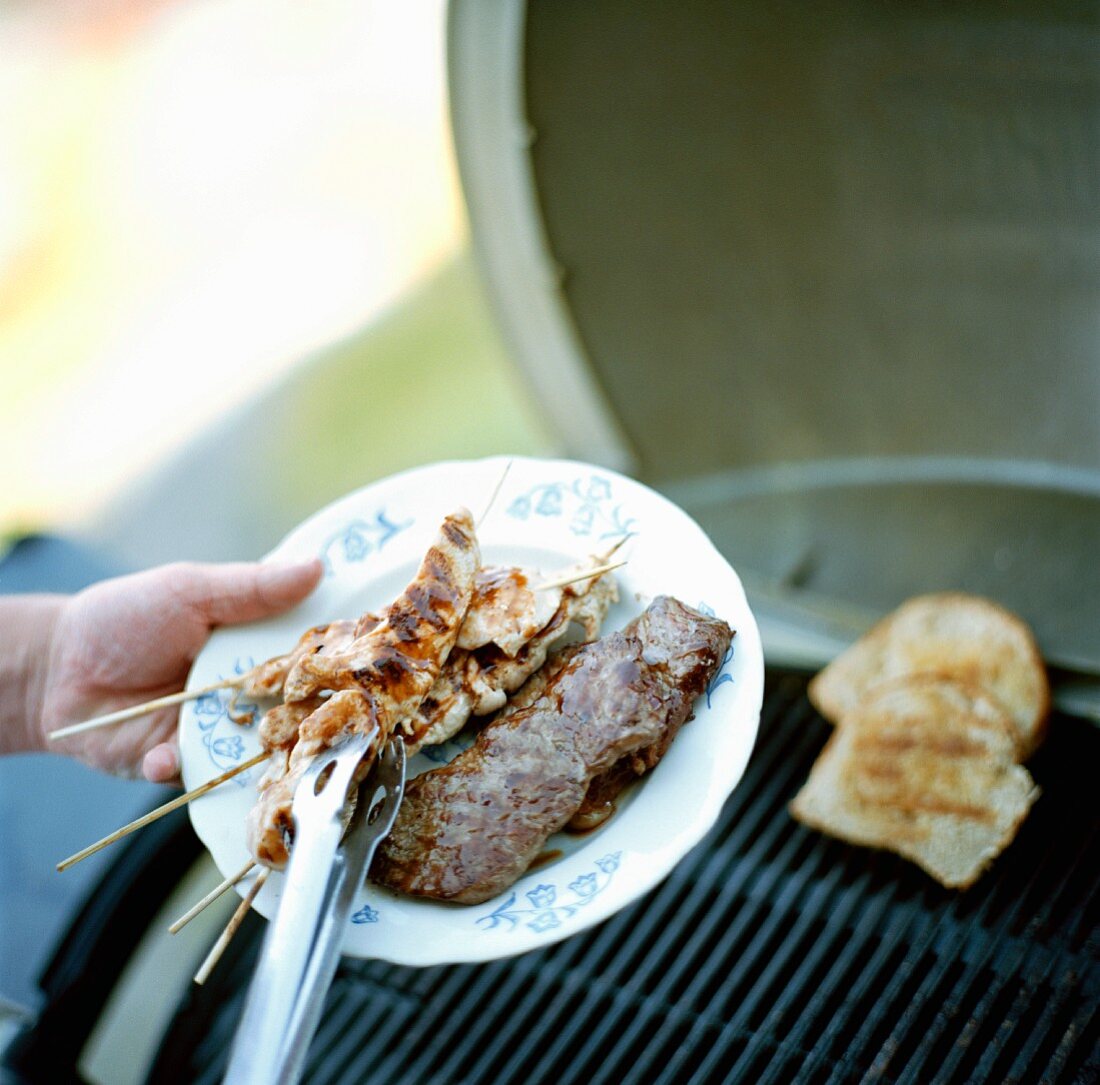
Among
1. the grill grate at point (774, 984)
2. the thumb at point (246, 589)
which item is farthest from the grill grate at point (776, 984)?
the thumb at point (246, 589)

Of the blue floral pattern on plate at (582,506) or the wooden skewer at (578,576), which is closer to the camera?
the wooden skewer at (578,576)

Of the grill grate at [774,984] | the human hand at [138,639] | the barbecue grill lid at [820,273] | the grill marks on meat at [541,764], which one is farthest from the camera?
the barbecue grill lid at [820,273]

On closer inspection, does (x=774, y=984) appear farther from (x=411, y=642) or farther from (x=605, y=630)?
(x=411, y=642)

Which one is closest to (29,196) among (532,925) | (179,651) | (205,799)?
(179,651)

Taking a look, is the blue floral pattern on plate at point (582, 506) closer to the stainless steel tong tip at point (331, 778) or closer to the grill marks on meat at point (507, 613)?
the grill marks on meat at point (507, 613)

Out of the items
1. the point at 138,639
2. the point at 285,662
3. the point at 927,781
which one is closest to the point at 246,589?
the point at 285,662

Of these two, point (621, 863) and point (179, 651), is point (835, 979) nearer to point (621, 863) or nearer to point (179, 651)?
point (621, 863)

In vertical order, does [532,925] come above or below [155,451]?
above
